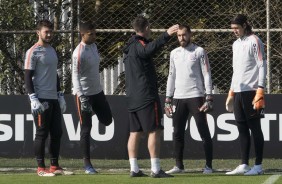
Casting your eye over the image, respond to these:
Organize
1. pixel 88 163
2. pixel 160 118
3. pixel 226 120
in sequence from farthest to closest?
pixel 226 120
pixel 88 163
pixel 160 118

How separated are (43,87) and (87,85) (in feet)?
2.49

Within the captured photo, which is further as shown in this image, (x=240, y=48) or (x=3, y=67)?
(x=3, y=67)

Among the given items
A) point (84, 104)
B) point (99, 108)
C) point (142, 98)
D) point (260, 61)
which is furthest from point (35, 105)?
point (260, 61)

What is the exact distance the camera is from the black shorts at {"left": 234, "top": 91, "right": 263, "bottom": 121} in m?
12.9

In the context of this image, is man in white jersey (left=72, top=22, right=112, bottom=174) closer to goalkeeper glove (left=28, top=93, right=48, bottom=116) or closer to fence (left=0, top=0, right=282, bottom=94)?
goalkeeper glove (left=28, top=93, right=48, bottom=116)

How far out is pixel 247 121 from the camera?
42.6 ft

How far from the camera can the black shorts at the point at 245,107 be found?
507 inches

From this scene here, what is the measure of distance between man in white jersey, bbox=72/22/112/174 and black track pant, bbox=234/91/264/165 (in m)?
1.70

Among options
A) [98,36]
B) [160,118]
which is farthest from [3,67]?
[160,118]

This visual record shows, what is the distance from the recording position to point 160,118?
12211 mm

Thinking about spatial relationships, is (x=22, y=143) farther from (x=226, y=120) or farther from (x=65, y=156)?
(x=226, y=120)

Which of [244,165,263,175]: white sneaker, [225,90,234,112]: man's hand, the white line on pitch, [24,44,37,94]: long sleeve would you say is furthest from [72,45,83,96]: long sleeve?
the white line on pitch

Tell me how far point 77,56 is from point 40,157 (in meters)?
1.40

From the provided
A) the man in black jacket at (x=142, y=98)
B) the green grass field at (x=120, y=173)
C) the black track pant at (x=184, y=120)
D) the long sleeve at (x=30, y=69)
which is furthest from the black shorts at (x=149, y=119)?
the long sleeve at (x=30, y=69)
